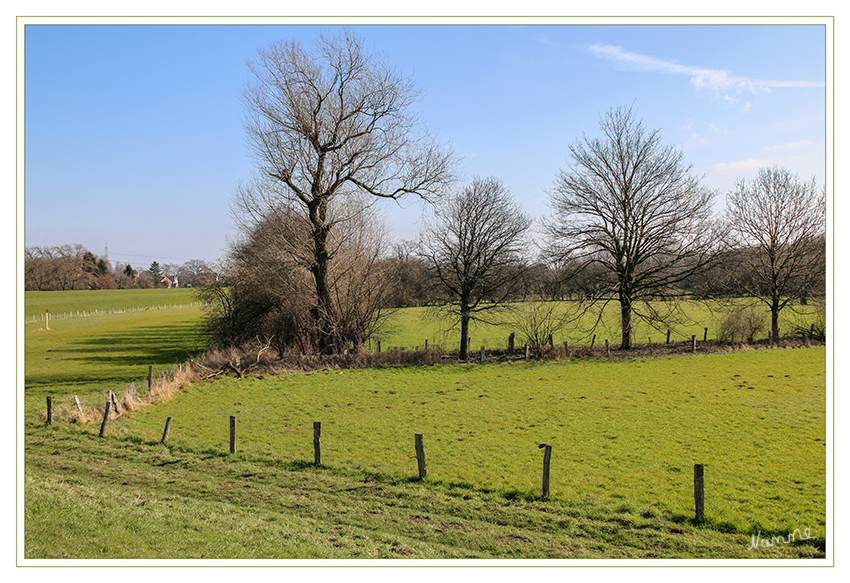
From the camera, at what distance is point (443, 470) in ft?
35.1

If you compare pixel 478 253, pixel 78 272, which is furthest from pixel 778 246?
pixel 78 272

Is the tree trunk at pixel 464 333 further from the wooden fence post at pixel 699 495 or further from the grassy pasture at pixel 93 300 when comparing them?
the grassy pasture at pixel 93 300

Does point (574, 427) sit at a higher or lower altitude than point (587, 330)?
lower

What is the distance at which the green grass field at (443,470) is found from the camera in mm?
7133

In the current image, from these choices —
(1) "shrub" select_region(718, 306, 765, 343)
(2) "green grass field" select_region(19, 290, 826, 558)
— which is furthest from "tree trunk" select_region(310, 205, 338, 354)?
(1) "shrub" select_region(718, 306, 765, 343)

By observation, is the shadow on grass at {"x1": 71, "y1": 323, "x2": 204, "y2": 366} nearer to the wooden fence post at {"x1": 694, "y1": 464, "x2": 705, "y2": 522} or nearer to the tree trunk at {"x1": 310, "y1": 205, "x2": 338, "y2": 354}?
the tree trunk at {"x1": 310, "y1": 205, "x2": 338, "y2": 354}

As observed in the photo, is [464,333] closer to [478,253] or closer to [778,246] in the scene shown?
[478,253]

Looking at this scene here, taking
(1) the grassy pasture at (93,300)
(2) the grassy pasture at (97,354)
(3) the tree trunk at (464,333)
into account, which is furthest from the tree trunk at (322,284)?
(1) the grassy pasture at (93,300)

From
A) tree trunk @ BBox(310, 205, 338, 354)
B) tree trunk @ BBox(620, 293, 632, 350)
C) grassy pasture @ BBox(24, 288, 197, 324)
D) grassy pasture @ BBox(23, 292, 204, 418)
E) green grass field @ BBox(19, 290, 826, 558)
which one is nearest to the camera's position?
green grass field @ BBox(19, 290, 826, 558)

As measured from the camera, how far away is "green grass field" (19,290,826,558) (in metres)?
7.13

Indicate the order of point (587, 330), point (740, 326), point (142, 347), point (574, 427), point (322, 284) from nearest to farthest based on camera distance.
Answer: point (574, 427), point (322, 284), point (587, 330), point (740, 326), point (142, 347)

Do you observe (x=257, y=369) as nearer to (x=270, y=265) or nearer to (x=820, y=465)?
(x=270, y=265)

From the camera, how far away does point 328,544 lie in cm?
704

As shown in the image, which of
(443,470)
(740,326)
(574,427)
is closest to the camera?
(443,470)
